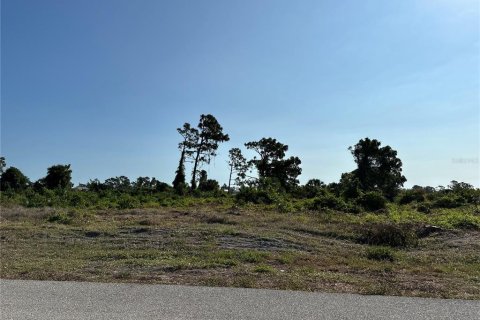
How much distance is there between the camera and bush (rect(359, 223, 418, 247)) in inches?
519

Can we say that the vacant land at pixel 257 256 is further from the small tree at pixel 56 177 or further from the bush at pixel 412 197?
the small tree at pixel 56 177

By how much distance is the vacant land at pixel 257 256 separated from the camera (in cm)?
719

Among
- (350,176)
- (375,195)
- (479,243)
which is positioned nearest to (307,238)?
(479,243)

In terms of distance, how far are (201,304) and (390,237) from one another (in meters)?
9.45

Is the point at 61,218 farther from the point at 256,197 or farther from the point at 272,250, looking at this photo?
the point at 256,197

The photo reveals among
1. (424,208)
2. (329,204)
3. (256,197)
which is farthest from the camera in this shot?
(256,197)

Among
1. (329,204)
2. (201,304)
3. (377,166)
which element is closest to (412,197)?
(329,204)

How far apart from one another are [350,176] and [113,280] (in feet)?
128

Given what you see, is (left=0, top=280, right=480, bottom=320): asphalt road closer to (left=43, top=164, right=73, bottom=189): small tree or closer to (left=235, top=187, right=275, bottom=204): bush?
(left=235, top=187, right=275, bottom=204): bush

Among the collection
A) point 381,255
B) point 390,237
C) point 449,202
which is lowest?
point 381,255

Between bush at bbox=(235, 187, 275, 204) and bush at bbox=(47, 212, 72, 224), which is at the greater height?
bush at bbox=(235, 187, 275, 204)

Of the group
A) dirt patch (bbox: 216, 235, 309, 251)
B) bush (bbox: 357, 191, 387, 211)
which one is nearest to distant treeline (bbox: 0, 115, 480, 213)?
bush (bbox: 357, 191, 387, 211)

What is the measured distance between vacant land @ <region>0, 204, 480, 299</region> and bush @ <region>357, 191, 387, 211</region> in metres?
7.63

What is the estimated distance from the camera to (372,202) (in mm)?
24359
